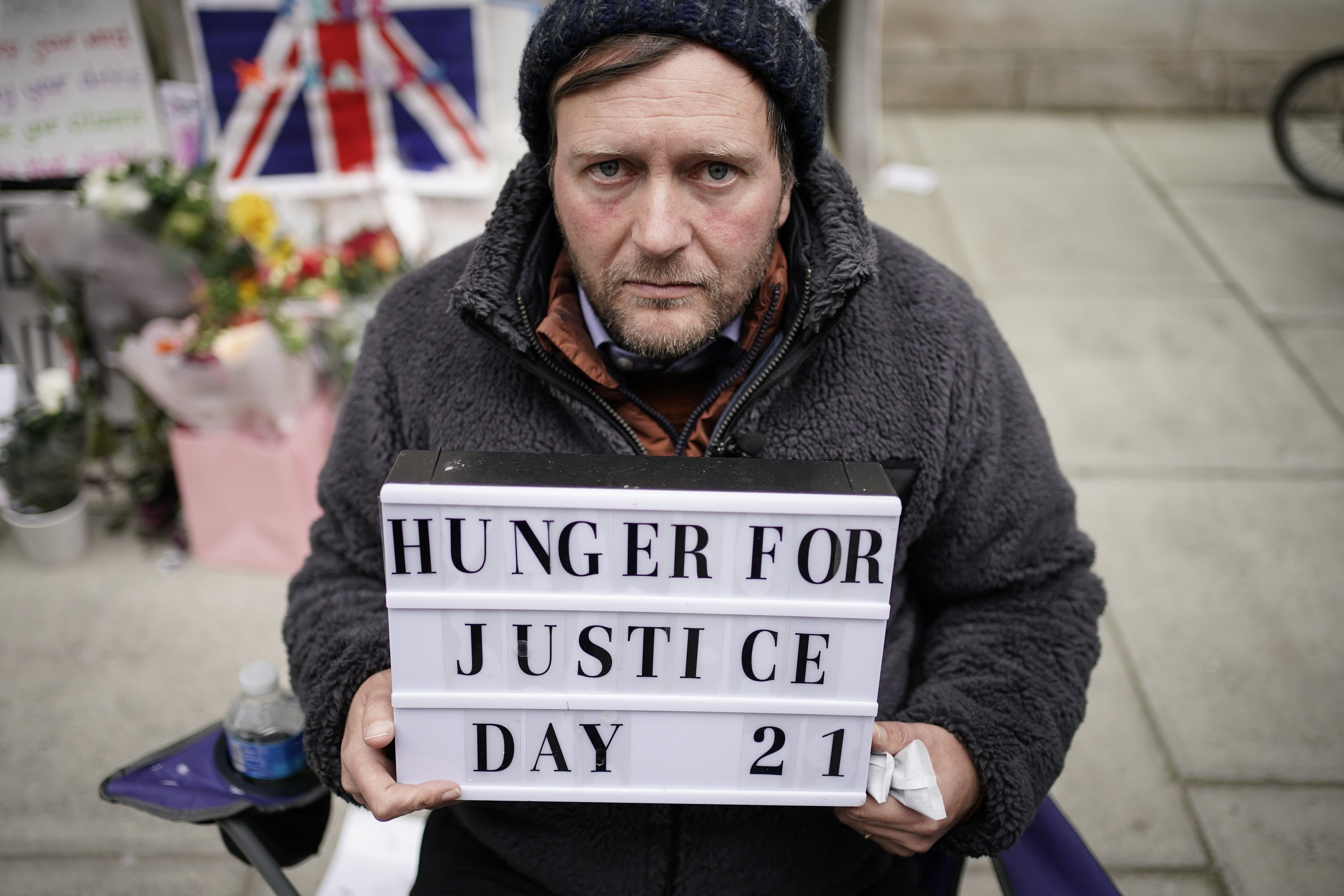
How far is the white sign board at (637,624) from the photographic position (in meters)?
1.14

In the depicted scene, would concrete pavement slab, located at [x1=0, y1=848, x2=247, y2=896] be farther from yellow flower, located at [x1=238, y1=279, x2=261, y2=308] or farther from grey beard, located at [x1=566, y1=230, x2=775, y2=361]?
grey beard, located at [x1=566, y1=230, x2=775, y2=361]

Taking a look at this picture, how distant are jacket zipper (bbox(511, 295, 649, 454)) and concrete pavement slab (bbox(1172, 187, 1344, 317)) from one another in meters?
4.01

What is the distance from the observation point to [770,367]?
1.47 meters

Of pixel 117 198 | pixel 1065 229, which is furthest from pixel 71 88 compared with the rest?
pixel 1065 229

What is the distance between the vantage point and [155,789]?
1647mm

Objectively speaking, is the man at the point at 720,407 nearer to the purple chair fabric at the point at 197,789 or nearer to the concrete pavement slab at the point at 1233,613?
the purple chair fabric at the point at 197,789

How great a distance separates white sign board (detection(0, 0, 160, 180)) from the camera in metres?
3.36

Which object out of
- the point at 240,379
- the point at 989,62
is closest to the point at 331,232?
the point at 240,379

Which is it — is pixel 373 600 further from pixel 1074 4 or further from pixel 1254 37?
pixel 1254 37

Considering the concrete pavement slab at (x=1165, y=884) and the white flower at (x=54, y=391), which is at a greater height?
the white flower at (x=54, y=391)

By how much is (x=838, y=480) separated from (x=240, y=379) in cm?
224

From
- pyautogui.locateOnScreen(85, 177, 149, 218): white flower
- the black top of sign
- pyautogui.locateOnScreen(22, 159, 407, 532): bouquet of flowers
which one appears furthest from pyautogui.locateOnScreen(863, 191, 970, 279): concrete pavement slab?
the black top of sign

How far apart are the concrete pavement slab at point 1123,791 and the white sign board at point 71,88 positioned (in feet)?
10.7

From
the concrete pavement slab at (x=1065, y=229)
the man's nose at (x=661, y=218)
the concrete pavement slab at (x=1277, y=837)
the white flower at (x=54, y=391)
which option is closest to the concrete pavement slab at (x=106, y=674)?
the white flower at (x=54, y=391)
